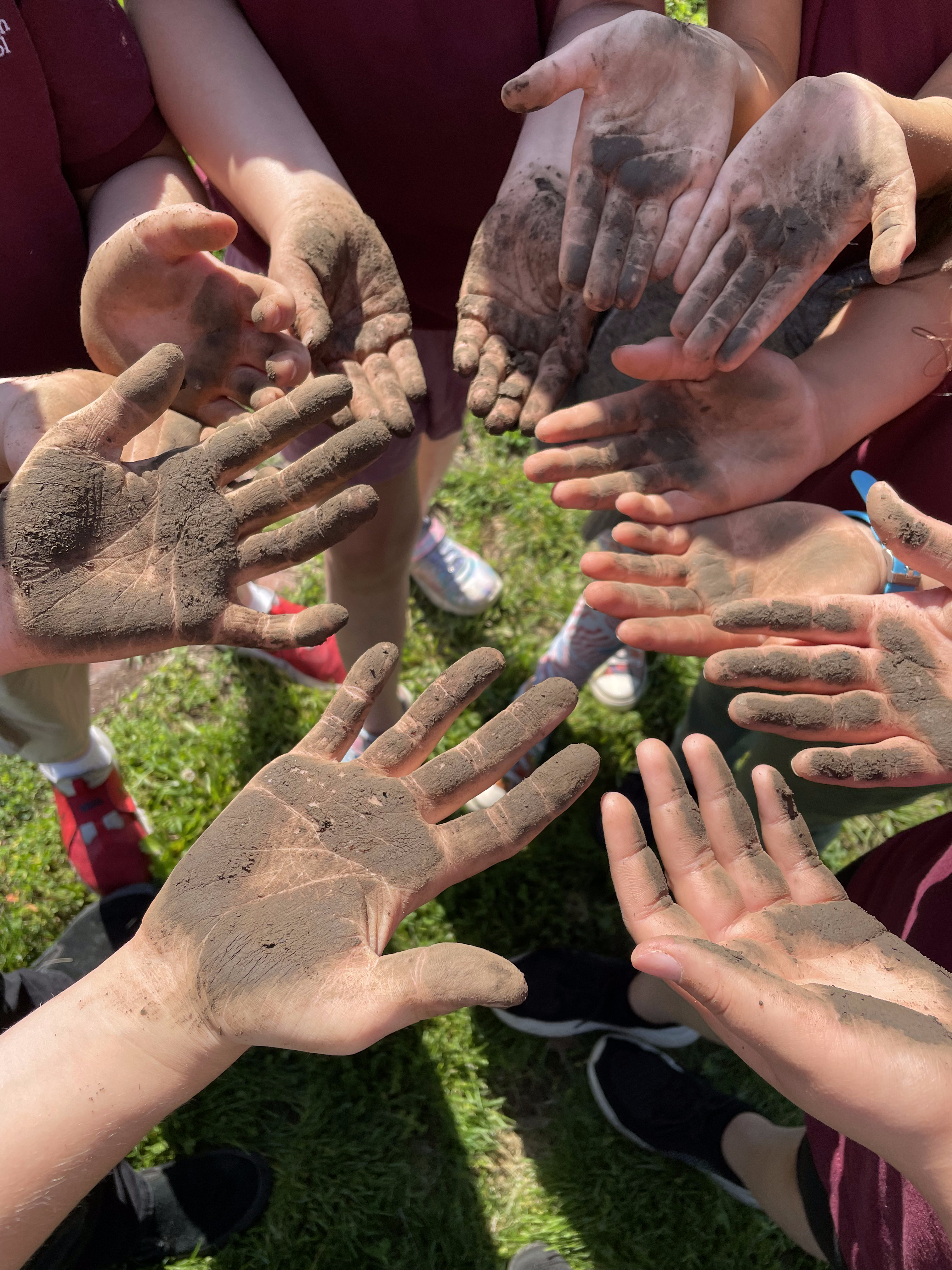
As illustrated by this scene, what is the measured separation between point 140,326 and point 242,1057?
2.24m

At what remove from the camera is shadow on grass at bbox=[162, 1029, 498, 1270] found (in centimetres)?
242

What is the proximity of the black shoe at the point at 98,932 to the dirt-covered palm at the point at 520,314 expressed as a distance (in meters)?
1.94

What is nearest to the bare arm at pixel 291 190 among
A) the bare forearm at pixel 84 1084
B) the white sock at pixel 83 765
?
the bare forearm at pixel 84 1084

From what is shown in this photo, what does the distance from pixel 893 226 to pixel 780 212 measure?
11.5 inches

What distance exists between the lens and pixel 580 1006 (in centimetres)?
274

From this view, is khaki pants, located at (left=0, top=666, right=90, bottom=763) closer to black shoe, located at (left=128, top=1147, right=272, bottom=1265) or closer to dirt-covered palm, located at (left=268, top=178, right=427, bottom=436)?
dirt-covered palm, located at (left=268, top=178, right=427, bottom=436)

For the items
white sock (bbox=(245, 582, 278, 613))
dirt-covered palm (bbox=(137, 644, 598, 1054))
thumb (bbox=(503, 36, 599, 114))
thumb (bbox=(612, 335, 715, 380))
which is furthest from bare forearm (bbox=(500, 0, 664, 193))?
white sock (bbox=(245, 582, 278, 613))

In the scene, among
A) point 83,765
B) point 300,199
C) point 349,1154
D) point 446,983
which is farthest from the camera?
point 83,765

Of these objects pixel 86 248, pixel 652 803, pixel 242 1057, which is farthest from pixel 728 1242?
pixel 86 248

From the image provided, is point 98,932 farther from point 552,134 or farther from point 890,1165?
point 552,134

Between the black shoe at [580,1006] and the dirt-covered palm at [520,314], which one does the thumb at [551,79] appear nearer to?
the dirt-covered palm at [520,314]

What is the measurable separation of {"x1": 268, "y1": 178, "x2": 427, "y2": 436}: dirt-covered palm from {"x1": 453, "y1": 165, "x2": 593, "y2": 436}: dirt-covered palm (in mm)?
157

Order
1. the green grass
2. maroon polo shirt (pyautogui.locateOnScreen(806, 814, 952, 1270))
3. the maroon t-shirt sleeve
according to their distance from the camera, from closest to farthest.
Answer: maroon polo shirt (pyautogui.locateOnScreen(806, 814, 952, 1270)), the maroon t-shirt sleeve, the green grass

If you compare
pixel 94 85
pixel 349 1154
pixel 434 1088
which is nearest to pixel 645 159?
pixel 94 85
